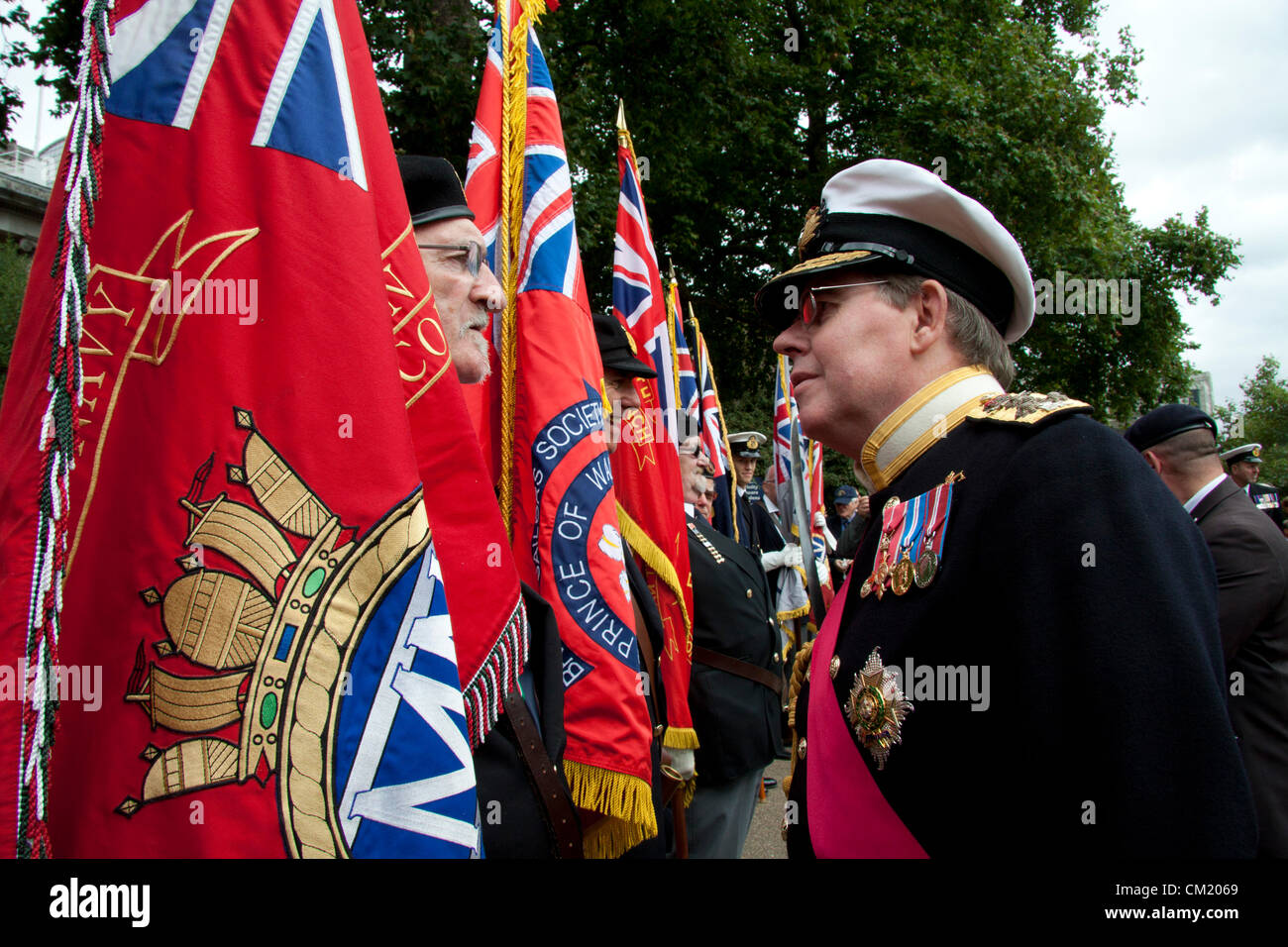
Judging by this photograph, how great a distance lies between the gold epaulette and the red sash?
0.57 m

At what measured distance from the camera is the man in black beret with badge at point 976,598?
1.28m

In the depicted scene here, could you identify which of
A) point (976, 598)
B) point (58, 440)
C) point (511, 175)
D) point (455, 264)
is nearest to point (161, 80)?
point (58, 440)

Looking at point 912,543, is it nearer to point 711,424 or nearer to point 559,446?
point 559,446

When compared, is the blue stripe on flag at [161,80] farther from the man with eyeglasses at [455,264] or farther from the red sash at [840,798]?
the red sash at [840,798]

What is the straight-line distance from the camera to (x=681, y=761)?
3.85 metres

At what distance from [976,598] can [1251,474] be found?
9.07 metres

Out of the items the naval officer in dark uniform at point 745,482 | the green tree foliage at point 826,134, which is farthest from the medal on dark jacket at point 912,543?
the green tree foliage at point 826,134

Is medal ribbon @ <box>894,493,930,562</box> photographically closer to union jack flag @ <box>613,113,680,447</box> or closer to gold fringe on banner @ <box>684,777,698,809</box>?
gold fringe on banner @ <box>684,777,698,809</box>

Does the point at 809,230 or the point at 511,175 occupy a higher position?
the point at 511,175

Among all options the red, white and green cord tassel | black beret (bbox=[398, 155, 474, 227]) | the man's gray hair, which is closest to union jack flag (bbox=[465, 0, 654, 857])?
black beret (bbox=[398, 155, 474, 227])

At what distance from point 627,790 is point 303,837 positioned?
1.81 m

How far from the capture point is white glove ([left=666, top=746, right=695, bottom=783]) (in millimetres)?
3840

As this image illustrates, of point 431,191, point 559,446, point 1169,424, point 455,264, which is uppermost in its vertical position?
point 431,191
